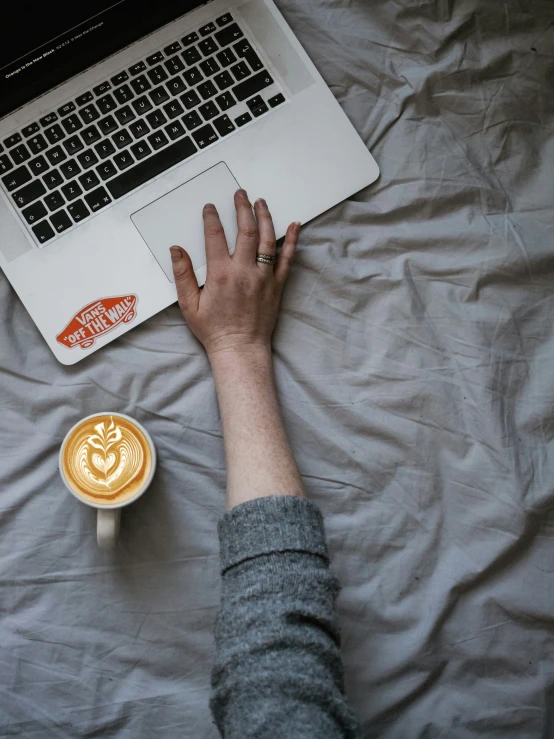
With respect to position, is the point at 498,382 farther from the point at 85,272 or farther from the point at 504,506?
the point at 85,272

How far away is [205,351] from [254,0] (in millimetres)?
467

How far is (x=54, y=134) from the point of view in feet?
2.70

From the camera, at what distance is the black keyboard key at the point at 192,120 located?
83 centimetres

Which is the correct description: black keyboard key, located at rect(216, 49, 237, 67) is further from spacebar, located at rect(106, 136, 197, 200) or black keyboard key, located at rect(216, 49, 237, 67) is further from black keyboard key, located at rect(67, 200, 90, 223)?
black keyboard key, located at rect(67, 200, 90, 223)

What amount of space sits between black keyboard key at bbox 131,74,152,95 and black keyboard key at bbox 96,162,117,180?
0.34ft

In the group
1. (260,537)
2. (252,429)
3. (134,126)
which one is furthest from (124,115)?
(260,537)

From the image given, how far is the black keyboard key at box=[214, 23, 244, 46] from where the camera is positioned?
84 centimetres

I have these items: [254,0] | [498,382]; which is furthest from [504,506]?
[254,0]

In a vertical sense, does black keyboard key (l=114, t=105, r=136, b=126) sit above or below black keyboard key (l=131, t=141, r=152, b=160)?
above

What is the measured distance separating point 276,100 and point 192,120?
0.11 m

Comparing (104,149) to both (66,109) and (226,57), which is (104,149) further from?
(226,57)

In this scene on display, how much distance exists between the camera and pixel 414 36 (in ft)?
2.93

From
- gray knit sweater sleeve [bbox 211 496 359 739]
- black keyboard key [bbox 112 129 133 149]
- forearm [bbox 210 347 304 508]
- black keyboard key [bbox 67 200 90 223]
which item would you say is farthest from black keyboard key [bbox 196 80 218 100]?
gray knit sweater sleeve [bbox 211 496 359 739]

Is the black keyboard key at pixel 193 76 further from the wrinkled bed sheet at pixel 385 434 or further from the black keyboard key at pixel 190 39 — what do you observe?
the wrinkled bed sheet at pixel 385 434
